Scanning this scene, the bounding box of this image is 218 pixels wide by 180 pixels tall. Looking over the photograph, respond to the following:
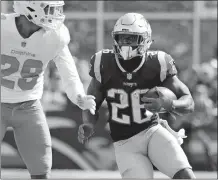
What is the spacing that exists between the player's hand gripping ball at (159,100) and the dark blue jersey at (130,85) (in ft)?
0.61

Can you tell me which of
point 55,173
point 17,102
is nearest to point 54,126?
point 55,173

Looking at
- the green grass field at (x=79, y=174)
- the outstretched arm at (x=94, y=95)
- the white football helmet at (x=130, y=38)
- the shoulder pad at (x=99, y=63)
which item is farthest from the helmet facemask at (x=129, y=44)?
the green grass field at (x=79, y=174)

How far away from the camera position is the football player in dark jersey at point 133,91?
464 centimetres

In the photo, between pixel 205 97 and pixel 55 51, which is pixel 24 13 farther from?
pixel 205 97

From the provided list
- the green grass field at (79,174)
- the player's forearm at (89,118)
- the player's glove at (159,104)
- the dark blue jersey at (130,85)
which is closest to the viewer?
the player's glove at (159,104)

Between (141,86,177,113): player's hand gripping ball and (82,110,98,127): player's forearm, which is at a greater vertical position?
(141,86,177,113): player's hand gripping ball

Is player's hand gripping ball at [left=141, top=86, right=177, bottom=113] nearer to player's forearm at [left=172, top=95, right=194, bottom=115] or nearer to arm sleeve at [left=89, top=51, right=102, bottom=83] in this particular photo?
player's forearm at [left=172, top=95, right=194, bottom=115]

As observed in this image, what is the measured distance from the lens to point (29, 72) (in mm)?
4848

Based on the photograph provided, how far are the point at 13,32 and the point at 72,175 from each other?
347 cm

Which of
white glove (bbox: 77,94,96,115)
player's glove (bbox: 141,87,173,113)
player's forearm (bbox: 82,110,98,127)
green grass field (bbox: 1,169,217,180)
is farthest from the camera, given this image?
green grass field (bbox: 1,169,217,180)

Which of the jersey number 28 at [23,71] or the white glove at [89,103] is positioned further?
the jersey number 28 at [23,71]

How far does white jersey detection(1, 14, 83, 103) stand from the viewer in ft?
15.7

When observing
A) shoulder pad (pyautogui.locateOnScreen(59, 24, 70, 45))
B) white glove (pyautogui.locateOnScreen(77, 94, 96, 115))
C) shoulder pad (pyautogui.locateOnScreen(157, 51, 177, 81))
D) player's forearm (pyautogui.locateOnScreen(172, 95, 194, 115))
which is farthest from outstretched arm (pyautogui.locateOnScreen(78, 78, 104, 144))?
player's forearm (pyautogui.locateOnScreen(172, 95, 194, 115))

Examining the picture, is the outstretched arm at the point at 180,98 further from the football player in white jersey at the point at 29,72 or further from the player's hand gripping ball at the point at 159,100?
the football player in white jersey at the point at 29,72
